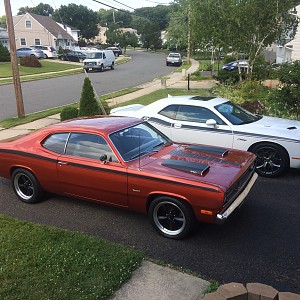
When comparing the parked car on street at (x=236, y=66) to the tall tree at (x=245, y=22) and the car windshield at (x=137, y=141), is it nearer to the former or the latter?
the tall tree at (x=245, y=22)

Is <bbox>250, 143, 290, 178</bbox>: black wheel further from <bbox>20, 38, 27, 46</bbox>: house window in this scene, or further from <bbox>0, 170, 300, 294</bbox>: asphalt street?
<bbox>20, 38, 27, 46</bbox>: house window

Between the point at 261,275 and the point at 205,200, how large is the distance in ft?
3.30

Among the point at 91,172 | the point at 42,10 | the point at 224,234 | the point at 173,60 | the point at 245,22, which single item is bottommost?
the point at 173,60

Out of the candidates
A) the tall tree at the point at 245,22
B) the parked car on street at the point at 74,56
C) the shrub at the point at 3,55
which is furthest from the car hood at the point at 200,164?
the shrub at the point at 3,55

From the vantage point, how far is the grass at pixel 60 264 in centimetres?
360

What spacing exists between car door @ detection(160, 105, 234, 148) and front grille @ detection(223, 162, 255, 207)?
1.95m

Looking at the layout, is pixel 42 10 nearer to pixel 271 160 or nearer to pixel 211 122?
pixel 211 122

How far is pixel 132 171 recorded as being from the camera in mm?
4766

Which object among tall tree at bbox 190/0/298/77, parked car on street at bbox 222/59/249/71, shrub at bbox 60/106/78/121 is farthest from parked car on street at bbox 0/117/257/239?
parked car on street at bbox 222/59/249/71

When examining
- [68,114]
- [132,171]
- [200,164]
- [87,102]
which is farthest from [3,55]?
[200,164]

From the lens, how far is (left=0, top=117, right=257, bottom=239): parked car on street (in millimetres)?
4410

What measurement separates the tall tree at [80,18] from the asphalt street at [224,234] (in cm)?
10042

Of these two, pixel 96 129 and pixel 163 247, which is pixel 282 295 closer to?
pixel 163 247

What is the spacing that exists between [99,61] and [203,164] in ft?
110
